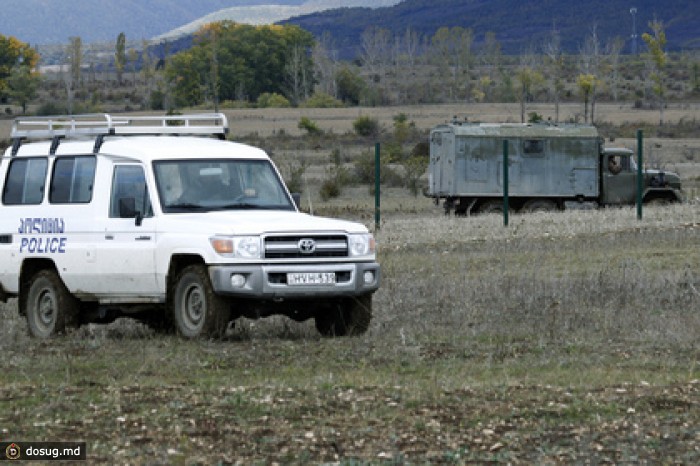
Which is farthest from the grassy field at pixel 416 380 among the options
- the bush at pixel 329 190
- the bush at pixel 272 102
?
the bush at pixel 272 102

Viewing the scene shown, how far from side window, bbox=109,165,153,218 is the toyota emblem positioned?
163cm

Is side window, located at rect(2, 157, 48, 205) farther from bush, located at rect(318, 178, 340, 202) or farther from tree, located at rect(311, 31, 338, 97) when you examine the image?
tree, located at rect(311, 31, 338, 97)

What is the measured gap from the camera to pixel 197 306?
13.7 meters

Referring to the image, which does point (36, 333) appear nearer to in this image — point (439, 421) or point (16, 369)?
point (16, 369)

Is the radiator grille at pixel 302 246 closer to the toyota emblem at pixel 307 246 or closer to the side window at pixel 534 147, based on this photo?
the toyota emblem at pixel 307 246

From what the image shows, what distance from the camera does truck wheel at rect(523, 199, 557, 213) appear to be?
129ft

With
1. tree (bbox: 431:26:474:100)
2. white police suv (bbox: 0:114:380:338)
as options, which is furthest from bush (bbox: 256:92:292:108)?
white police suv (bbox: 0:114:380:338)

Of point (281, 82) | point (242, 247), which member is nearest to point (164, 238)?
point (242, 247)

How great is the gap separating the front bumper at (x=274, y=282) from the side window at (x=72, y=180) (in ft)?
7.38

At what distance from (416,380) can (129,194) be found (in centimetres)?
458

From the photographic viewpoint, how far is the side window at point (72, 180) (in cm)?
1493

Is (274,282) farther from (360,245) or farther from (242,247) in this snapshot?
(360,245)

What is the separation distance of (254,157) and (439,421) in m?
6.20

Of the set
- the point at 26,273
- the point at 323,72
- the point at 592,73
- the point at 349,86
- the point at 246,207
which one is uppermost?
the point at 323,72
